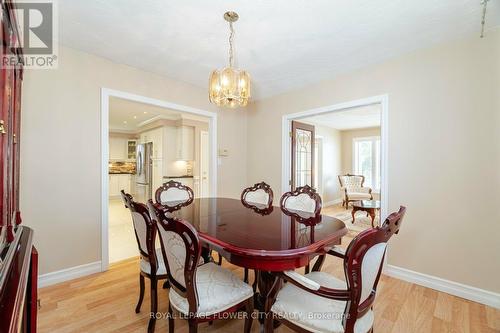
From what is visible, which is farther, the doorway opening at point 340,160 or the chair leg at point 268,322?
the doorway opening at point 340,160

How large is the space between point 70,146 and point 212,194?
6.68 ft

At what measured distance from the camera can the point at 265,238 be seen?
1440 mm

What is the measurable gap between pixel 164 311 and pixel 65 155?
1.92m

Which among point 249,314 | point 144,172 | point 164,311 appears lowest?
point 164,311

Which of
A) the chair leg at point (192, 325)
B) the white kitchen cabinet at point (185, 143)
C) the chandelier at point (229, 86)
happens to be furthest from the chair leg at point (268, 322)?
the white kitchen cabinet at point (185, 143)

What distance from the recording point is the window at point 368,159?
6.76 m

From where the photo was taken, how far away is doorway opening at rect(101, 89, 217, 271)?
3086 mm

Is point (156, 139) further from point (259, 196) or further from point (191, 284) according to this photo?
point (191, 284)

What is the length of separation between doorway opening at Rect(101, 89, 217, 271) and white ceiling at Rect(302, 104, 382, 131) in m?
2.71

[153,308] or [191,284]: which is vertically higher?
[191,284]

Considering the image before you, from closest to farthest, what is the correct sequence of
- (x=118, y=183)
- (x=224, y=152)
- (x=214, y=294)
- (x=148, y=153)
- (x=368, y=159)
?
(x=214, y=294)
(x=224, y=152)
(x=148, y=153)
(x=368, y=159)
(x=118, y=183)

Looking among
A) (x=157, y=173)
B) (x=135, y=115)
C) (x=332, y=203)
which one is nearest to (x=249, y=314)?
(x=157, y=173)

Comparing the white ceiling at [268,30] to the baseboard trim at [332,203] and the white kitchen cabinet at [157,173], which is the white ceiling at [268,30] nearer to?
the white kitchen cabinet at [157,173]

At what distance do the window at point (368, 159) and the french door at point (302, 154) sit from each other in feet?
10.9
